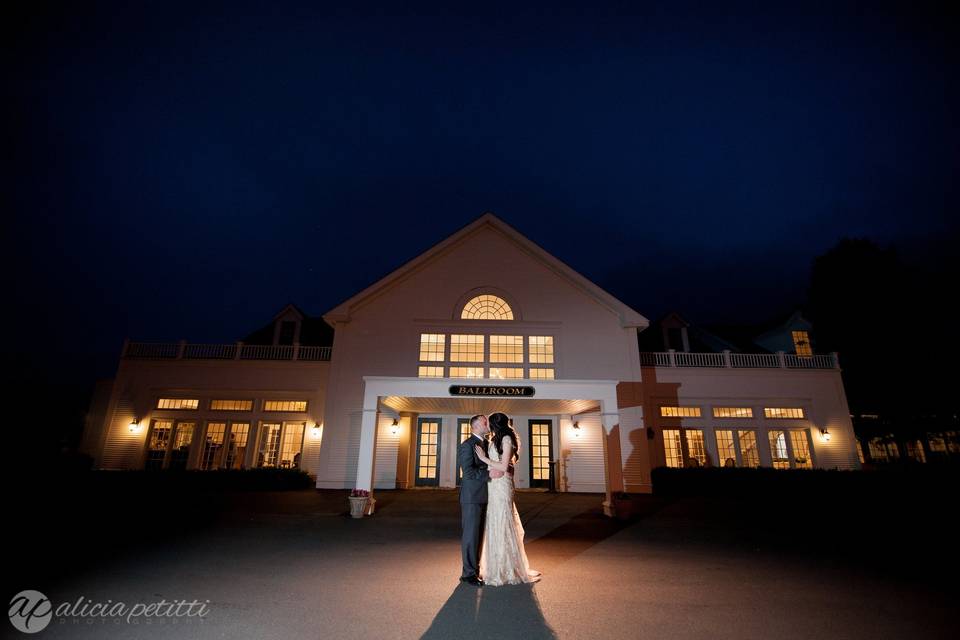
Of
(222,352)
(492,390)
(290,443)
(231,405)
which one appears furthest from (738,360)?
(222,352)

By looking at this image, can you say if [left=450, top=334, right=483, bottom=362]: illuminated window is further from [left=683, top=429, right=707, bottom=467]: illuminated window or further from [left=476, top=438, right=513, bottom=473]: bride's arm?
[left=476, top=438, right=513, bottom=473]: bride's arm

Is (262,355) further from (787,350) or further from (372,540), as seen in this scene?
(787,350)

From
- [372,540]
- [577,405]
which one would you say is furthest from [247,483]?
[577,405]

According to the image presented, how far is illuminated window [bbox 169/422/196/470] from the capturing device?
16.7m

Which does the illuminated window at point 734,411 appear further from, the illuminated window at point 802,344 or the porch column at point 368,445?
the porch column at point 368,445

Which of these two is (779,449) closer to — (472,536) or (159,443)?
(472,536)

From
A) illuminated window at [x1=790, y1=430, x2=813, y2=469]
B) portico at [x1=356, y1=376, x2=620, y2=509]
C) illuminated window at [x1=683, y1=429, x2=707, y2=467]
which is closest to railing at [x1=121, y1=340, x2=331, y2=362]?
portico at [x1=356, y1=376, x2=620, y2=509]

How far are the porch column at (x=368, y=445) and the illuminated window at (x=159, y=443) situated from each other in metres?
11.2

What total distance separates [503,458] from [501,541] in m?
1.00

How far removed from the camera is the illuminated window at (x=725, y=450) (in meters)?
16.6

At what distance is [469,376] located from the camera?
49.9 ft

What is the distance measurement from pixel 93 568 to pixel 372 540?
387 cm

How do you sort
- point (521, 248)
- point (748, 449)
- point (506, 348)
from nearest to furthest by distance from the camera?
point (506, 348), point (521, 248), point (748, 449)

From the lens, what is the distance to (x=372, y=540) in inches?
302
